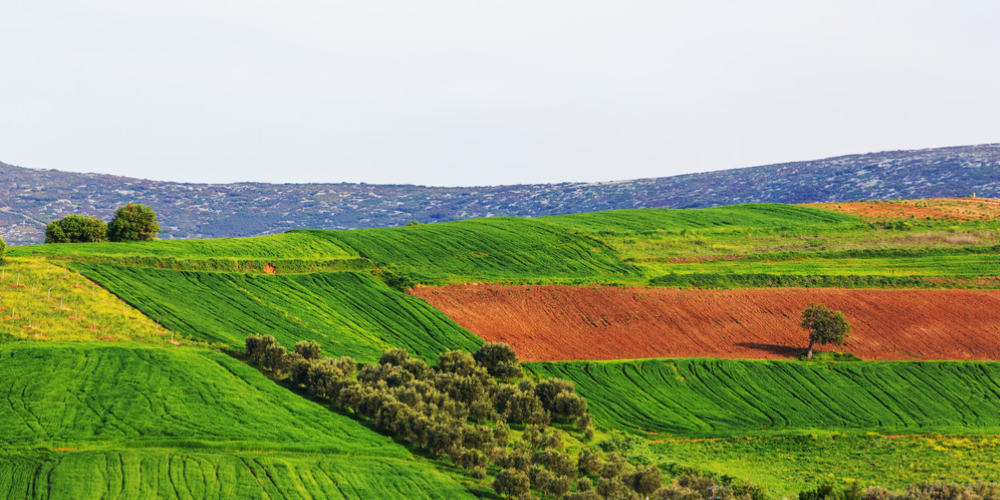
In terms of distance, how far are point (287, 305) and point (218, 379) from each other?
22.5 m

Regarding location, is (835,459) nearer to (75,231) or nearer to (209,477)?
(209,477)

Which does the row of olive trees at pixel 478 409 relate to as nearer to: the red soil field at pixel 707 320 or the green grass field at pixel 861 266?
the red soil field at pixel 707 320

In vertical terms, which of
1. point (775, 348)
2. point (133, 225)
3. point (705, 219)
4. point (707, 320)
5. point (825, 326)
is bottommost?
point (775, 348)

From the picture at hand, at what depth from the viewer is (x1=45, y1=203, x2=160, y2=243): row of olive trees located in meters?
103

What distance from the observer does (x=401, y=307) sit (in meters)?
87.7

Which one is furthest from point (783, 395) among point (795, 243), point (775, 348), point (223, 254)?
point (795, 243)

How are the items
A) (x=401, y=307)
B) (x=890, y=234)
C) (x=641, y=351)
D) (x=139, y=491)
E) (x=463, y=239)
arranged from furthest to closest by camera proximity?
(x=890, y=234) < (x=463, y=239) < (x=401, y=307) < (x=641, y=351) < (x=139, y=491)

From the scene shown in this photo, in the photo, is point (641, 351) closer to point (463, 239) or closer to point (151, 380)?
point (151, 380)

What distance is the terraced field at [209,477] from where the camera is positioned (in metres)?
45.2

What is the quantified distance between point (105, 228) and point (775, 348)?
6699 cm

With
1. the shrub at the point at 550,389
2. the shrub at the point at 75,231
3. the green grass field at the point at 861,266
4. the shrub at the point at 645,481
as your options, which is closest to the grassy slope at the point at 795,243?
the green grass field at the point at 861,266

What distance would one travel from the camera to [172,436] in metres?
52.1

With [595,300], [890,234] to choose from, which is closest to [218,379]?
[595,300]

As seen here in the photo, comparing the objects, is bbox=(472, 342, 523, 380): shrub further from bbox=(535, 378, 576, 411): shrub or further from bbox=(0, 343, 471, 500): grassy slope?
bbox=(0, 343, 471, 500): grassy slope
